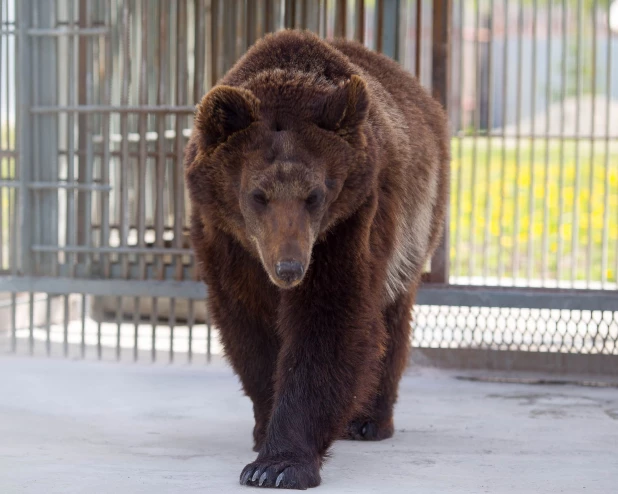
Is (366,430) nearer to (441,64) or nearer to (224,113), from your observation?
(224,113)

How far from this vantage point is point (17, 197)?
7.52m

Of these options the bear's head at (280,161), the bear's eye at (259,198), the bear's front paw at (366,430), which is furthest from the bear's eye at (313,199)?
the bear's front paw at (366,430)

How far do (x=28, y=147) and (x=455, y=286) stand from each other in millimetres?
3081

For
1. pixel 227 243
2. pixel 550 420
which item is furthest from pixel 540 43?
pixel 227 243

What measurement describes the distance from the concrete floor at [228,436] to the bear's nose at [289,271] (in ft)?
2.74

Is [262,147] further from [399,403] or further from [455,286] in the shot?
[455,286]

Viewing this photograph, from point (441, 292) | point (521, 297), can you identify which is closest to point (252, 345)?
point (441, 292)

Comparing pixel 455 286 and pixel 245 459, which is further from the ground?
pixel 455 286

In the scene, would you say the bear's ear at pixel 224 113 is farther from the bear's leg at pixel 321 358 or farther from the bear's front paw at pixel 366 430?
the bear's front paw at pixel 366 430

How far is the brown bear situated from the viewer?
14.0 ft

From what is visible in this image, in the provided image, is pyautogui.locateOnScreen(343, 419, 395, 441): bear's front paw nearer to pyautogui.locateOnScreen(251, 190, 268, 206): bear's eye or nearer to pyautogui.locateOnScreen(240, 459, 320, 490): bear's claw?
pyautogui.locateOnScreen(240, 459, 320, 490): bear's claw

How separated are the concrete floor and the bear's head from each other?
3.24 feet

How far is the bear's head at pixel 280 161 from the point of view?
166 inches

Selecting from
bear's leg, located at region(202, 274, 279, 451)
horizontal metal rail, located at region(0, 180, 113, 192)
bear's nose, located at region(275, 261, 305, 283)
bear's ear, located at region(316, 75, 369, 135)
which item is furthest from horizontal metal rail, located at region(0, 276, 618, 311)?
bear's nose, located at region(275, 261, 305, 283)
